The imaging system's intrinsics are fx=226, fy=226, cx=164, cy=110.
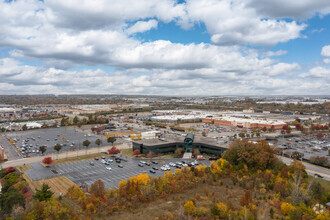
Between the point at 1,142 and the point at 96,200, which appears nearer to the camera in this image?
the point at 96,200

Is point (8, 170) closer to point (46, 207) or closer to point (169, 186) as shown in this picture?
point (46, 207)

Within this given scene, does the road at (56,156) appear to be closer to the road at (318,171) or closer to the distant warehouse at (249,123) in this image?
the road at (318,171)

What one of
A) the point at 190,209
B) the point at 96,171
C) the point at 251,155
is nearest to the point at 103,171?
the point at 96,171

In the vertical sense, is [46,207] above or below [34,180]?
above

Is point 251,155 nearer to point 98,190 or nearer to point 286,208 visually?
point 286,208

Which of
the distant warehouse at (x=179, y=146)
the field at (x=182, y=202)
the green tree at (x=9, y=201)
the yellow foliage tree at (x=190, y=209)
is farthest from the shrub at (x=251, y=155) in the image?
the green tree at (x=9, y=201)

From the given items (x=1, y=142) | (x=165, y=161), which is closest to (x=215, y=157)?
(x=165, y=161)
